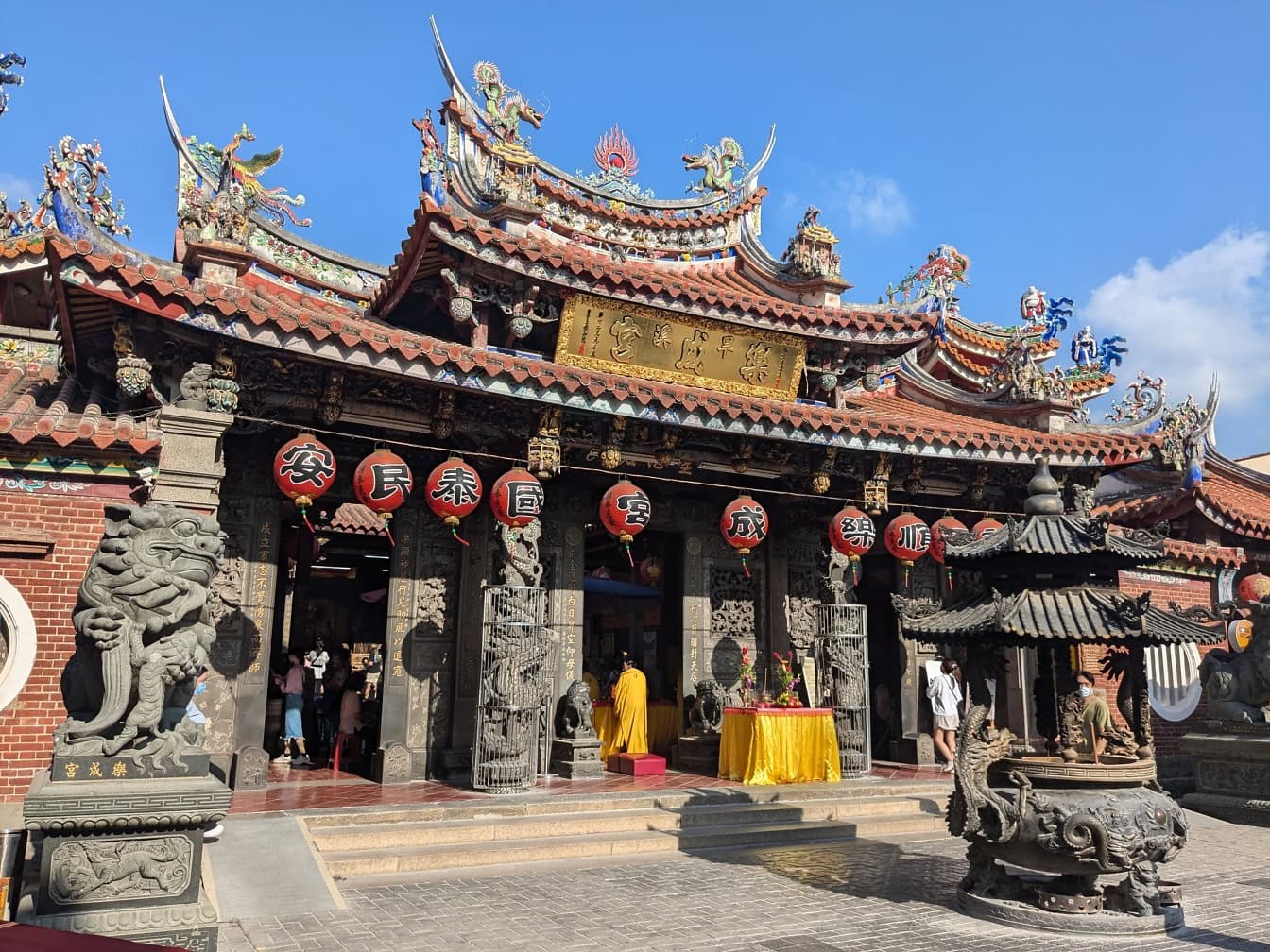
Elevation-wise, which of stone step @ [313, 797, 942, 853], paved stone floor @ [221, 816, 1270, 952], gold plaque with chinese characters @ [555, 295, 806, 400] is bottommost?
paved stone floor @ [221, 816, 1270, 952]

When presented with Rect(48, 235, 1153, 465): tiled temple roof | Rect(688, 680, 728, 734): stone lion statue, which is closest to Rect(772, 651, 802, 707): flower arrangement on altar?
Rect(688, 680, 728, 734): stone lion statue

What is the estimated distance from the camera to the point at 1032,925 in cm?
602

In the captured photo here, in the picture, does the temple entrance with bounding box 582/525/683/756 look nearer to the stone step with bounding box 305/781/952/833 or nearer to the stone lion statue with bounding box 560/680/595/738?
the stone lion statue with bounding box 560/680/595/738

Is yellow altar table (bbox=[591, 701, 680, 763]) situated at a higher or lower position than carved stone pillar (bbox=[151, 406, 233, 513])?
lower

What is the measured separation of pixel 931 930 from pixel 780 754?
477 centimetres

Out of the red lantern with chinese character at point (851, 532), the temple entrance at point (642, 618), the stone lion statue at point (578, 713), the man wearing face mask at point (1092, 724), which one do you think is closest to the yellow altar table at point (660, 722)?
the temple entrance at point (642, 618)

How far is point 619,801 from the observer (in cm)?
913

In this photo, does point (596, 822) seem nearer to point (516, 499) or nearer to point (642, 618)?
point (516, 499)

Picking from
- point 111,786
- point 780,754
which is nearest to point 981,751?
point 780,754

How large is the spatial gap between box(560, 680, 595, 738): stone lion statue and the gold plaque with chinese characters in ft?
12.9

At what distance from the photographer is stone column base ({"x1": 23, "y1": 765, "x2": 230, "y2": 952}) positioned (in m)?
4.72

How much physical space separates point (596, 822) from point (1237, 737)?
27.0 ft

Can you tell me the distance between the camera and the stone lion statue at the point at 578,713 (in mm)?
10930

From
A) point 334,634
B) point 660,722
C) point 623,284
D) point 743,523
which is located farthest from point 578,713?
point 334,634
